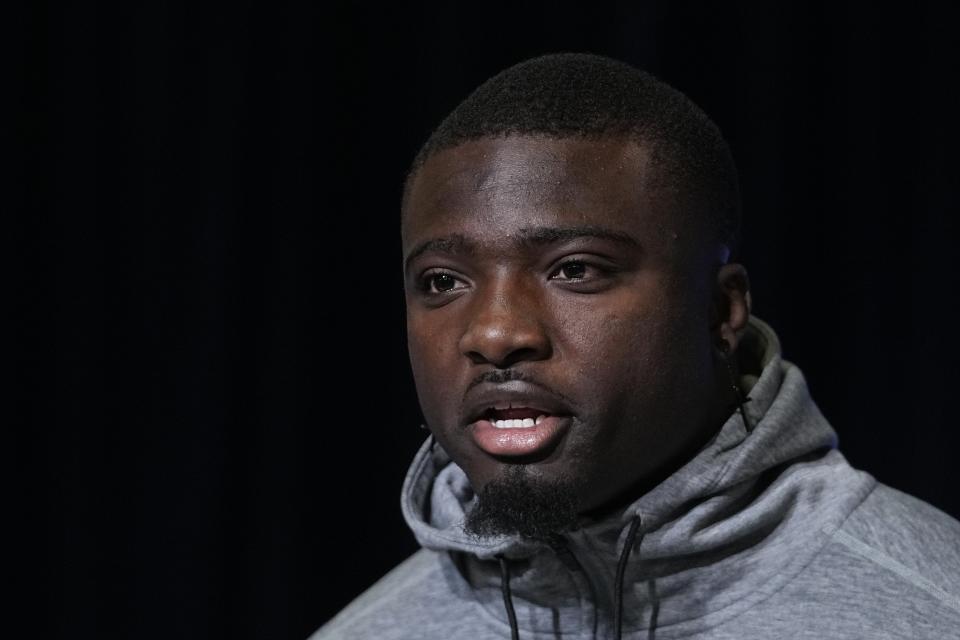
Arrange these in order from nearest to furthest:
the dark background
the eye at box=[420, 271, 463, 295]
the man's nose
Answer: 1. the man's nose
2. the eye at box=[420, 271, 463, 295]
3. the dark background

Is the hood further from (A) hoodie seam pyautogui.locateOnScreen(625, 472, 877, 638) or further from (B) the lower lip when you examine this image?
(B) the lower lip

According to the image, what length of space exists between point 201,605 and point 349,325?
0.54 m

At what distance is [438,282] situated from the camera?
1.37 metres

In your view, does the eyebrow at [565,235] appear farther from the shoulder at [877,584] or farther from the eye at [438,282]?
the shoulder at [877,584]

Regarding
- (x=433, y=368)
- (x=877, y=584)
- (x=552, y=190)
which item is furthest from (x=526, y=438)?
(x=877, y=584)

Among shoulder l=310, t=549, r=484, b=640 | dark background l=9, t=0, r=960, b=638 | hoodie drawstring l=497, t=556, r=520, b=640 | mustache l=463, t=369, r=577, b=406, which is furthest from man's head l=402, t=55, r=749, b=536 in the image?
dark background l=9, t=0, r=960, b=638

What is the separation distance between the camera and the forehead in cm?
128

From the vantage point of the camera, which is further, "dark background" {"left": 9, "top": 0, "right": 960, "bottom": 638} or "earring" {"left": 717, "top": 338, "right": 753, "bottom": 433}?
"dark background" {"left": 9, "top": 0, "right": 960, "bottom": 638}

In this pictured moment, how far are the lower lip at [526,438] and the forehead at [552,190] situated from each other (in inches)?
7.6

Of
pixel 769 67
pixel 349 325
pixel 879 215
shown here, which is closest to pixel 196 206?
pixel 349 325

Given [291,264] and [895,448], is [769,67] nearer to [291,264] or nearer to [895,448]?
[895,448]

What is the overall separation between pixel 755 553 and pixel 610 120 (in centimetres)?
48

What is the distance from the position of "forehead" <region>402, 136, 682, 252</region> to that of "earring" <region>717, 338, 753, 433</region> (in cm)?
15

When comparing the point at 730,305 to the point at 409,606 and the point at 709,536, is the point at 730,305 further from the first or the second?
the point at 409,606
